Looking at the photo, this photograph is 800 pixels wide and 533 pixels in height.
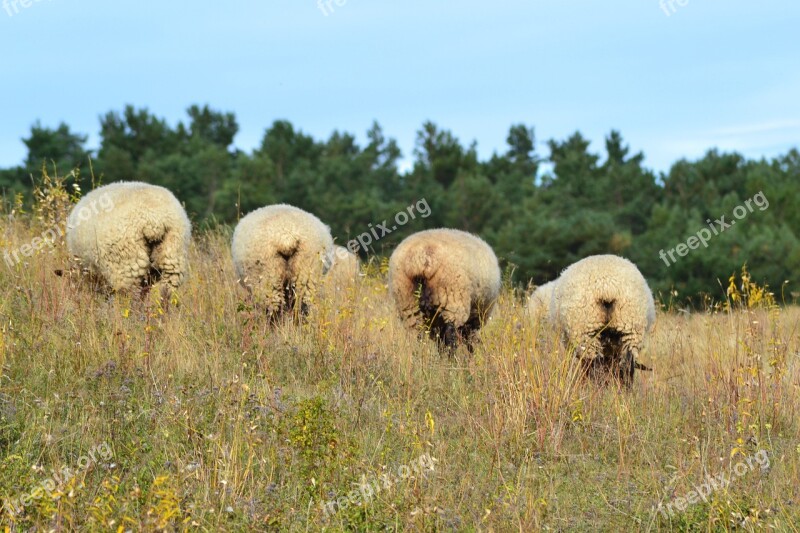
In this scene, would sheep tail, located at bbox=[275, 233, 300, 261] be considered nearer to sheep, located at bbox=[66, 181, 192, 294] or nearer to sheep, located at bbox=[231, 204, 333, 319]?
sheep, located at bbox=[231, 204, 333, 319]

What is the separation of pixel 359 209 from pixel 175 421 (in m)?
25.5

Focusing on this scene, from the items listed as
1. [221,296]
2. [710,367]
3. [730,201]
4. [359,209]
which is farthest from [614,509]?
[730,201]

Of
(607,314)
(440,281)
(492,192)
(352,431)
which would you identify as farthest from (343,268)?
(492,192)

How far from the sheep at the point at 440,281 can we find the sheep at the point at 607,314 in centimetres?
111

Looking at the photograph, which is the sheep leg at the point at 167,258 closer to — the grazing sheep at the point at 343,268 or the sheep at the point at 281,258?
the sheep at the point at 281,258

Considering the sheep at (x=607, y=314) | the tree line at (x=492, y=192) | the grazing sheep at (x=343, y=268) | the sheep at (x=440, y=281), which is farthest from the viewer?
the tree line at (x=492, y=192)

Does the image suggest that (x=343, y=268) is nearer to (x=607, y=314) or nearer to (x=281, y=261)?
(x=281, y=261)

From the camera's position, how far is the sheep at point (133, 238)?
908cm

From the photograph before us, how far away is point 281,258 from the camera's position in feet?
30.2

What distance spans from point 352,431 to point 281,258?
3.73m

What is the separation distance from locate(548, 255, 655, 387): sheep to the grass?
1.52ft

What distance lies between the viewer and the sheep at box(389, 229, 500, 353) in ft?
29.6

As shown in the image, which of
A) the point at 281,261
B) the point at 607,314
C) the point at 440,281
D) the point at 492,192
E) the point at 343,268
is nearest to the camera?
the point at 607,314

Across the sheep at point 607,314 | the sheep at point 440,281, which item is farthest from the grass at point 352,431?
the sheep at point 440,281
